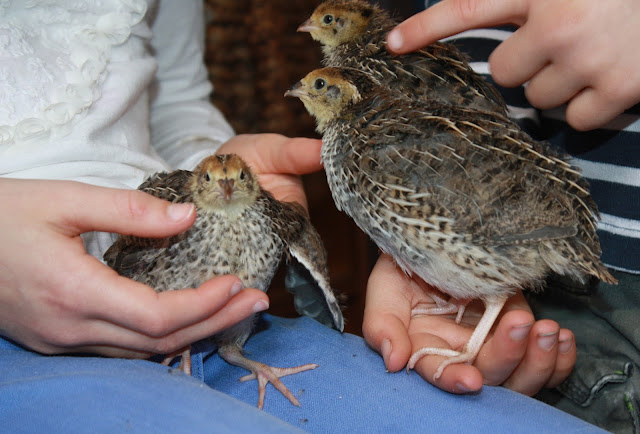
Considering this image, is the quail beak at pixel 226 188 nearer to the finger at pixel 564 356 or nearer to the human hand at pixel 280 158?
the human hand at pixel 280 158

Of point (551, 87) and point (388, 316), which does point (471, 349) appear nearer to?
point (388, 316)

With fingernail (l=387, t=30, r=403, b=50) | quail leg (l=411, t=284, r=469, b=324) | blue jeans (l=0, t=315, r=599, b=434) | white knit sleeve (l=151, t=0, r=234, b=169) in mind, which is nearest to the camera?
blue jeans (l=0, t=315, r=599, b=434)

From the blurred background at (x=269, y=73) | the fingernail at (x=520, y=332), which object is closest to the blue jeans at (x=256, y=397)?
the fingernail at (x=520, y=332)

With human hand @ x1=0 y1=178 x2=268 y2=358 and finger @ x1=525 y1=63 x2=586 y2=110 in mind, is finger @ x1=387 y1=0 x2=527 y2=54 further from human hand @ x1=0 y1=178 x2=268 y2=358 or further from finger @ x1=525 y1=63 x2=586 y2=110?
human hand @ x1=0 y1=178 x2=268 y2=358

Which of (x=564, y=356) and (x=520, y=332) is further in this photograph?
(x=564, y=356)

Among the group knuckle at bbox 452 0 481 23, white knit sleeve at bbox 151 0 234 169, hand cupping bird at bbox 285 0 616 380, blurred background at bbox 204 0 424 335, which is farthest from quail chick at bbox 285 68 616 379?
blurred background at bbox 204 0 424 335

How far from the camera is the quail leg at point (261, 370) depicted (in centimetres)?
127

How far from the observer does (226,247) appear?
134 cm

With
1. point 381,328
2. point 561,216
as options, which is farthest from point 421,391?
point 561,216

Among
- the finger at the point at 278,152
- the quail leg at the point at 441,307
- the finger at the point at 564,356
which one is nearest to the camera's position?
the finger at the point at 564,356

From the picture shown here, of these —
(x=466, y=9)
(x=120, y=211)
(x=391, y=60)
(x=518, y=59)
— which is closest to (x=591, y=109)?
(x=518, y=59)

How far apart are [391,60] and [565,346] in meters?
0.76

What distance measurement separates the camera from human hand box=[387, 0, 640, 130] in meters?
1.29

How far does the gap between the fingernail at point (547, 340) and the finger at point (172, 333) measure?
546 millimetres
